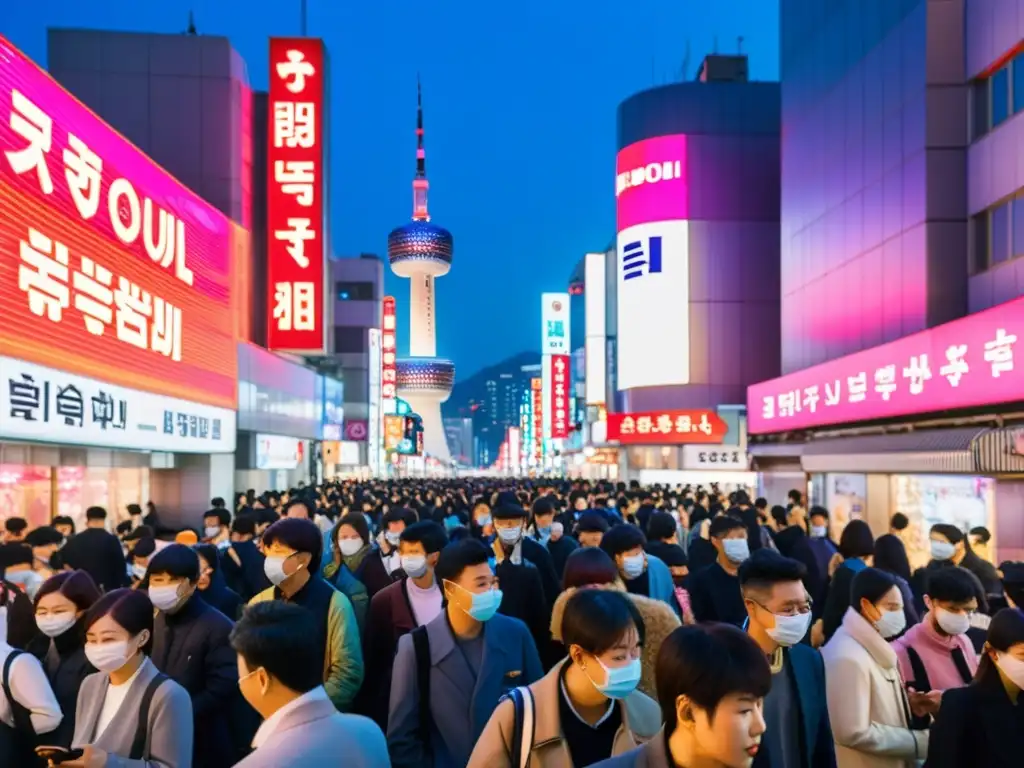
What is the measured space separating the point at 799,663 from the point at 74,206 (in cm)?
1419

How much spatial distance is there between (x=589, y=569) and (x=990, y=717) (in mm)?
2017

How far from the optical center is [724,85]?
136 feet

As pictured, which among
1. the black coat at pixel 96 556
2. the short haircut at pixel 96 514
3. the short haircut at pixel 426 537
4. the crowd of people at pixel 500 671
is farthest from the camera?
the short haircut at pixel 96 514

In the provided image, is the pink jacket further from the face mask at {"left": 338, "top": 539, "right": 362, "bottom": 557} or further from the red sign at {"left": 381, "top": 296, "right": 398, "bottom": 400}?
the red sign at {"left": 381, "top": 296, "right": 398, "bottom": 400}

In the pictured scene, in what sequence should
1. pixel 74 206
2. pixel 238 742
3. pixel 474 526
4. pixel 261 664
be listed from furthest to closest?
pixel 74 206, pixel 474 526, pixel 238 742, pixel 261 664

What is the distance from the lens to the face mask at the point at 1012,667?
11.1ft

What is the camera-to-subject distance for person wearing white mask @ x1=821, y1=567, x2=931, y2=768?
385 cm

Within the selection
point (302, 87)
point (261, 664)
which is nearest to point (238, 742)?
point (261, 664)

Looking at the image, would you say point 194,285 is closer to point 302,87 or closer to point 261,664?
point 302,87

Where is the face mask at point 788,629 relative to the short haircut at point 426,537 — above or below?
below

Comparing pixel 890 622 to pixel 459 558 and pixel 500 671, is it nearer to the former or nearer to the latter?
pixel 500 671

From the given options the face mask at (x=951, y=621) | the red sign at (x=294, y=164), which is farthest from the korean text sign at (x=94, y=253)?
the face mask at (x=951, y=621)

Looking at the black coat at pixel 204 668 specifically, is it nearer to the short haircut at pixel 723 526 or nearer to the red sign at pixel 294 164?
the short haircut at pixel 723 526

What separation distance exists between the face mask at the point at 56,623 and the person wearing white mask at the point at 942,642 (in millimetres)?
3956
